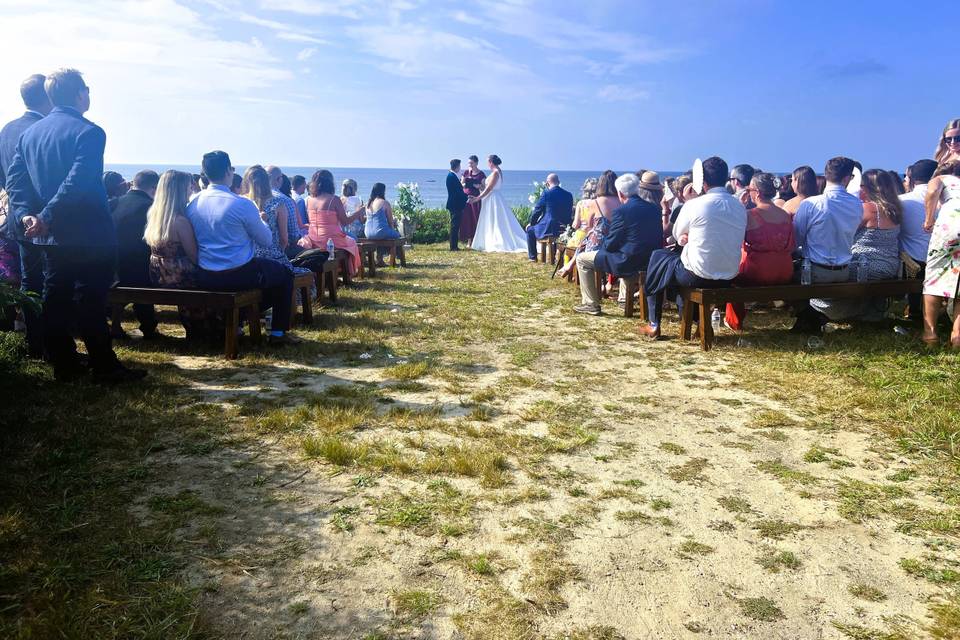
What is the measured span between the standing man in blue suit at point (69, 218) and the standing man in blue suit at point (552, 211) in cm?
913

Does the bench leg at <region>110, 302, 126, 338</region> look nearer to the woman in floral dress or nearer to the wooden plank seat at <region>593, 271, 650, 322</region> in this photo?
the wooden plank seat at <region>593, 271, 650, 322</region>

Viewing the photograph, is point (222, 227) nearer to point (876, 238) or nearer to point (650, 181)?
point (650, 181)

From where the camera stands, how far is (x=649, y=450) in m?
3.97

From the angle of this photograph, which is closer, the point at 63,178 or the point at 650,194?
the point at 63,178

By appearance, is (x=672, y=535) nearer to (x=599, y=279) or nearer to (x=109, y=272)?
(x=109, y=272)

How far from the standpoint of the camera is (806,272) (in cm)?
650

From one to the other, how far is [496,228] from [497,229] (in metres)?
0.03

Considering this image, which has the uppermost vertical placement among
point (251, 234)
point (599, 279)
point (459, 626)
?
point (251, 234)

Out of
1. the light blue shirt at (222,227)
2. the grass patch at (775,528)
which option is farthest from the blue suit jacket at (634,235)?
the grass patch at (775,528)

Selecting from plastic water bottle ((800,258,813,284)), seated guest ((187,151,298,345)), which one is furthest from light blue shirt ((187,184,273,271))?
plastic water bottle ((800,258,813,284))

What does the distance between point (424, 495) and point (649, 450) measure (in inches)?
55.0

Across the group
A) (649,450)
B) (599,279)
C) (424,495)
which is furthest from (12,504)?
(599,279)

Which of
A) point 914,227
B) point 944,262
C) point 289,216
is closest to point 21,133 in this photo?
point 289,216

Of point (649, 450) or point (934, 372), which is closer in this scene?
point (649, 450)
